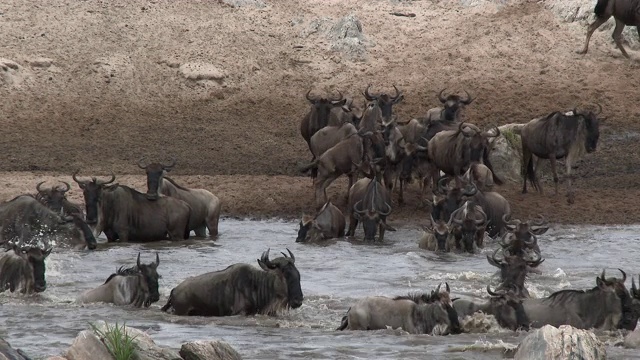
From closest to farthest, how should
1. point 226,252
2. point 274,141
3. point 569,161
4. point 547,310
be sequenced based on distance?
point 547,310
point 226,252
point 569,161
point 274,141

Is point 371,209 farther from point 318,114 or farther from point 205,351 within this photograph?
point 205,351

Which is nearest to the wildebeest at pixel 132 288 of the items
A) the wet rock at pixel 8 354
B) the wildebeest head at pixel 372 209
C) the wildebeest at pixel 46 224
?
the wildebeest at pixel 46 224

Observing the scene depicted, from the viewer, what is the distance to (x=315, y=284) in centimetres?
1719

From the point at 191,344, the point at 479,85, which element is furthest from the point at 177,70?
the point at 191,344

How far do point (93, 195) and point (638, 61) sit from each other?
13.6 metres

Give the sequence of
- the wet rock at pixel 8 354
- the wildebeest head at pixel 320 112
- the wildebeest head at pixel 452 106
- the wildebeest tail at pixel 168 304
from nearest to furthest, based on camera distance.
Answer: the wet rock at pixel 8 354 < the wildebeest tail at pixel 168 304 < the wildebeest head at pixel 452 106 < the wildebeest head at pixel 320 112

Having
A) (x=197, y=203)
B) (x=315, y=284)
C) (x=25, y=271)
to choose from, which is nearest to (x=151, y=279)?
(x=25, y=271)

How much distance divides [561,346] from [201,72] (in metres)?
18.0

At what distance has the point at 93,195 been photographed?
1948cm

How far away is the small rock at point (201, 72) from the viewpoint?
94.2ft

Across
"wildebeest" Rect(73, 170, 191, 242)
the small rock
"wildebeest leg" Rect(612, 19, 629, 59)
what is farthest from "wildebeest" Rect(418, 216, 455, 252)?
"wildebeest leg" Rect(612, 19, 629, 59)

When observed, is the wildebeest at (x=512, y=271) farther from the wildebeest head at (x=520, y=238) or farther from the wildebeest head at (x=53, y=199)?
the wildebeest head at (x=53, y=199)

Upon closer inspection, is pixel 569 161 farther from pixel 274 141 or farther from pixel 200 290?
pixel 200 290

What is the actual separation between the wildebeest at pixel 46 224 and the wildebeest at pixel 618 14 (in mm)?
12737
